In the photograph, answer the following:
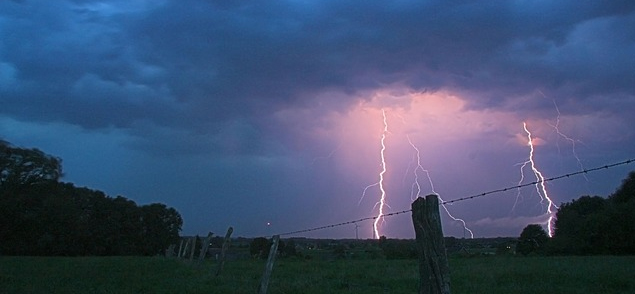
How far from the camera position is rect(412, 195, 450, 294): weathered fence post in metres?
6.17

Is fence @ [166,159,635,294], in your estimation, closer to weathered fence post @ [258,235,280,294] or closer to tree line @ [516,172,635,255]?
weathered fence post @ [258,235,280,294]

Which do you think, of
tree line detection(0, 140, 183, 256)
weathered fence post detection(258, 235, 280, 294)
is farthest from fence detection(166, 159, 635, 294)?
tree line detection(0, 140, 183, 256)

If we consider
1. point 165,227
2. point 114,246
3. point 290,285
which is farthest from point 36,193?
point 290,285

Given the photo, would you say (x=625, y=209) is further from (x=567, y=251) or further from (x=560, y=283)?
(x=560, y=283)

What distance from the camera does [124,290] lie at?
14461mm

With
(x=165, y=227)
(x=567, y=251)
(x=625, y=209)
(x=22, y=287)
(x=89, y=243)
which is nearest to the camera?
(x=22, y=287)

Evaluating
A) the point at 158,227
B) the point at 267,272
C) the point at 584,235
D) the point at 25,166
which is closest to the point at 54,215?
the point at 25,166

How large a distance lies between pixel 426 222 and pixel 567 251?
38.9m

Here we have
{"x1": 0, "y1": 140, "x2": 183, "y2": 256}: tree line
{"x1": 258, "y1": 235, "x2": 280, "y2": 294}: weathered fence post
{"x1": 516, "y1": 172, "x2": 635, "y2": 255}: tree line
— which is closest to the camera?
{"x1": 258, "y1": 235, "x2": 280, "y2": 294}: weathered fence post

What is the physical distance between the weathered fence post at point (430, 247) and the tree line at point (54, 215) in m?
46.1

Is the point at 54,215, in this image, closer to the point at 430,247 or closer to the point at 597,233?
the point at 597,233

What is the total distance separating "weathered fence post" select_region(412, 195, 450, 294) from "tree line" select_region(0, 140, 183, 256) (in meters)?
46.1

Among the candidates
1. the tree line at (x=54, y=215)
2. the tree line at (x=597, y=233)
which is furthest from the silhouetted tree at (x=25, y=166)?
the tree line at (x=597, y=233)

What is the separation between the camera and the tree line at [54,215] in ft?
157
